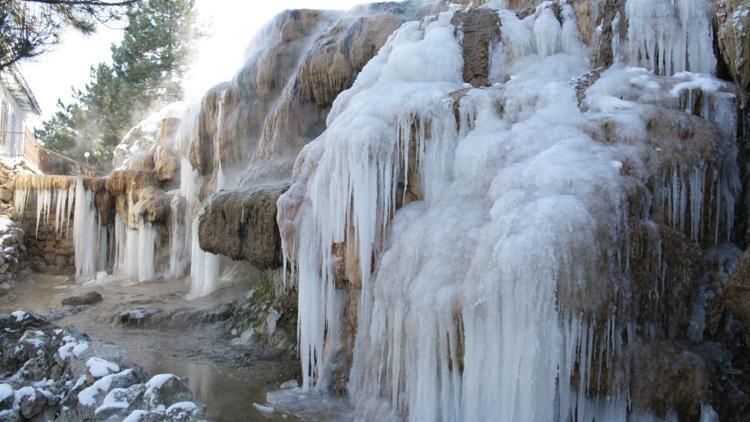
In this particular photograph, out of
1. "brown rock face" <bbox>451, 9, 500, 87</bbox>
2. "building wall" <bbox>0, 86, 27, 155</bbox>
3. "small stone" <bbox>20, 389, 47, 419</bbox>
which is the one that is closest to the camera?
"small stone" <bbox>20, 389, 47, 419</bbox>

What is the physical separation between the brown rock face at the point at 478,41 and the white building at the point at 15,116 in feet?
43.0

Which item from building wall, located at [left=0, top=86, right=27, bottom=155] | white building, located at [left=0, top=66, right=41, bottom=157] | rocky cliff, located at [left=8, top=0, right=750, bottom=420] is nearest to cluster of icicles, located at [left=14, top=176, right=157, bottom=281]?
white building, located at [left=0, top=66, right=41, bottom=157]

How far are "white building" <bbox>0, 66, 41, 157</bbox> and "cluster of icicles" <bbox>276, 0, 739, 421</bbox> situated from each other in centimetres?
1349

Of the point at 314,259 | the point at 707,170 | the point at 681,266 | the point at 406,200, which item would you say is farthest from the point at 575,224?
the point at 314,259

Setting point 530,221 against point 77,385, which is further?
point 77,385

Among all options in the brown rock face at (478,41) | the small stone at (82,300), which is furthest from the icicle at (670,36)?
the small stone at (82,300)

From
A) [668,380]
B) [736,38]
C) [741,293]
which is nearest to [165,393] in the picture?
[668,380]

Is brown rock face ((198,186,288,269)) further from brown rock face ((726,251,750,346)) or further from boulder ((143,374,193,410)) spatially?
brown rock face ((726,251,750,346))

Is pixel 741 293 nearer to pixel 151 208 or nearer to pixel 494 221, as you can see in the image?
pixel 494 221

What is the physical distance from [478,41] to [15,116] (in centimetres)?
1938

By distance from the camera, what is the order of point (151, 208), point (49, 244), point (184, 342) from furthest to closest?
1. point (49, 244)
2. point (151, 208)
3. point (184, 342)

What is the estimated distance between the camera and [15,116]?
2100 centimetres

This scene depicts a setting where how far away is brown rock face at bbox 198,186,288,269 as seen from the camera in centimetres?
805

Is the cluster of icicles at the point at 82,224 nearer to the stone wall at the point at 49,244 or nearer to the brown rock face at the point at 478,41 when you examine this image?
the stone wall at the point at 49,244
